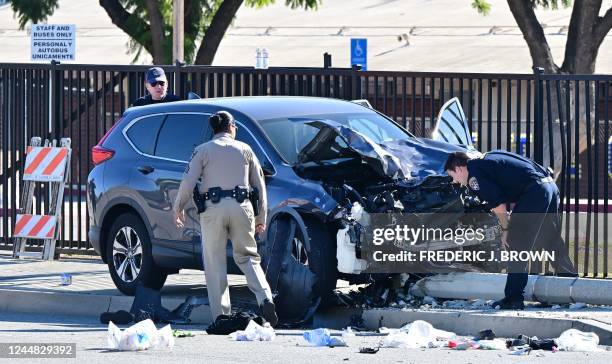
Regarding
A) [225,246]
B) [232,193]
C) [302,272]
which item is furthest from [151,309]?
[232,193]

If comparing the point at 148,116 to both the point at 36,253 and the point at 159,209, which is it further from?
the point at 36,253

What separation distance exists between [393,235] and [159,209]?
2433 mm

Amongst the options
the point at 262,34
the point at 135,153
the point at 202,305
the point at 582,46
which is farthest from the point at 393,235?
the point at 262,34

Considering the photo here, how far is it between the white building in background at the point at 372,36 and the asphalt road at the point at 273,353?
21.1 metres

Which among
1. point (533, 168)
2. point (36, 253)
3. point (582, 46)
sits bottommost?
point (36, 253)

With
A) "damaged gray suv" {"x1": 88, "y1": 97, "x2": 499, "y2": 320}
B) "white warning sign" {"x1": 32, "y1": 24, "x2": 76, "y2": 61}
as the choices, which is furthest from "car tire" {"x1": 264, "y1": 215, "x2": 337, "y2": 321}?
"white warning sign" {"x1": 32, "y1": 24, "x2": 76, "y2": 61}

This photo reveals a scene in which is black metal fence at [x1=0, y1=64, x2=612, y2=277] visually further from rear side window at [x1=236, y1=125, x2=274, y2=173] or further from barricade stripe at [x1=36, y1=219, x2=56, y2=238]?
rear side window at [x1=236, y1=125, x2=274, y2=173]

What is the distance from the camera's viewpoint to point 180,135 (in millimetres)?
12539

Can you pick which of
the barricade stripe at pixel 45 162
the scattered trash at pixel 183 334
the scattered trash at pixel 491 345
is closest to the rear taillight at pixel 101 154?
the barricade stripe at pixel 45 162

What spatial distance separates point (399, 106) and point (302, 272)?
203 inches

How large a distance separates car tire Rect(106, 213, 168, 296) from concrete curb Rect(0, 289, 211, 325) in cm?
33

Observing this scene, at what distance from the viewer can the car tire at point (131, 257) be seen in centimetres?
1261

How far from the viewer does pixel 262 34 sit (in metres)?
42.2

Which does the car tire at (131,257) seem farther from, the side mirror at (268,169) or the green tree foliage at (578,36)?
the green tree foliage at (578,36)
